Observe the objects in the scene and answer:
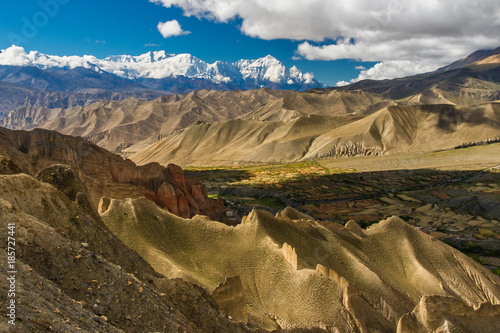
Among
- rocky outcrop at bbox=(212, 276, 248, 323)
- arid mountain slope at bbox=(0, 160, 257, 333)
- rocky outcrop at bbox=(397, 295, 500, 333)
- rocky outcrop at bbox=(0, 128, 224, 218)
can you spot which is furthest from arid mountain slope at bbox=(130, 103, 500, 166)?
arid mountain slope at bbox=(0, 160, 257, 333)

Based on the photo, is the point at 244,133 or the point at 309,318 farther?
the point at 244,133

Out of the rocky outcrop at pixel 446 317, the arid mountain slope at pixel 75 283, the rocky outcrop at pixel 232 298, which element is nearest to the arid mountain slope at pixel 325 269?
the rocky outcrop at pixel 446 317

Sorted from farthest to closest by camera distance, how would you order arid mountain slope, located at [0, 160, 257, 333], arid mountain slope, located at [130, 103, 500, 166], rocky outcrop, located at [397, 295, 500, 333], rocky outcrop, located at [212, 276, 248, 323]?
arid mountain slope, located at [130, 103, 500, 166] < rocky outcrop, located at [212, 276, 248, 323] < rocky outcrop, located at [397, 295, 500, 333] < arid mountain slope, located at [0, 160, 257, 333]

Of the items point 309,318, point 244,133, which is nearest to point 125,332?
point 309,318

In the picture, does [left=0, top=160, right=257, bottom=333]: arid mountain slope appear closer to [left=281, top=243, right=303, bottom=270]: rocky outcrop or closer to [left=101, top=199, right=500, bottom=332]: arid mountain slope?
[left=101, top=199, right=500, bottom=332]: arid mountain slope

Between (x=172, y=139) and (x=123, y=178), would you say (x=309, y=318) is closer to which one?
(x=123, y=178)

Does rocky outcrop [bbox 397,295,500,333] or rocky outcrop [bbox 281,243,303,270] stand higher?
rocky outcrop [bbox 281,243,303,270]

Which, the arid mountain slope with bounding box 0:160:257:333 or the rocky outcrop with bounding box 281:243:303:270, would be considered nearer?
the arid mountain slope with bounding box 0:160:257:333
